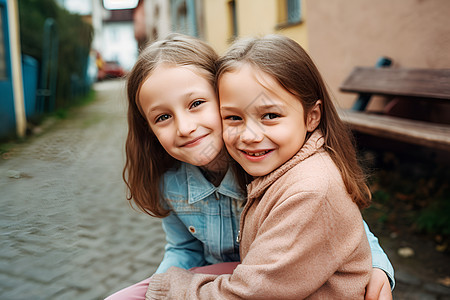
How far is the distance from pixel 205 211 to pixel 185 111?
1.43ft

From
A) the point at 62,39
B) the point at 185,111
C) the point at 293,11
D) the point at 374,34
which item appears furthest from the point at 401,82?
the point at 62,39

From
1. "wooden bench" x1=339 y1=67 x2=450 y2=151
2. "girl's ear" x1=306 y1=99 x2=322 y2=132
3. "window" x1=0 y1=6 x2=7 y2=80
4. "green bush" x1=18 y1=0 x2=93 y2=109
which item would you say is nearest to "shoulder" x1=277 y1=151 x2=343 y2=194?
"girl's ear" x1=306 y1=99 x2=322 y2=132

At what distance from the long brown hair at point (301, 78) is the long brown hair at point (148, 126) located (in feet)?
0.46

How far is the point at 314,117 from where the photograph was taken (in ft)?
4.62

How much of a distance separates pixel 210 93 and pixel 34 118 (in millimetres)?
7346

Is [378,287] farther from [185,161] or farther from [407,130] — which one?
[407,130]

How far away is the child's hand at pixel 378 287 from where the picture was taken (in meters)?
1.30

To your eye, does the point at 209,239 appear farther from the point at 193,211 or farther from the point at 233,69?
the point at 233,69

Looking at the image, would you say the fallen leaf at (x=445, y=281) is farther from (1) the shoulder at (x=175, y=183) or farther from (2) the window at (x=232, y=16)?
(2) the window at (x=232, y=16)

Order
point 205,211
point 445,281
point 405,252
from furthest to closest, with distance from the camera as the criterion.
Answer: point 405,252
point 445,281
point 205,211

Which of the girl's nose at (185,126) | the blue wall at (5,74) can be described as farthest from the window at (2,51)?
the girl's nose at (185,126)

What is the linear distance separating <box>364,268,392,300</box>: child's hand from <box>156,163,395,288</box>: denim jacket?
0.17m

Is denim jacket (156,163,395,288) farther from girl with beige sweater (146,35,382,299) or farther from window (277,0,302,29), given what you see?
window (277,0,302,29)

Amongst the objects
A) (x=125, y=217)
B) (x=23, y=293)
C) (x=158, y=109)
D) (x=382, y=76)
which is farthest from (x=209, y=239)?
(x=382, y=76)
